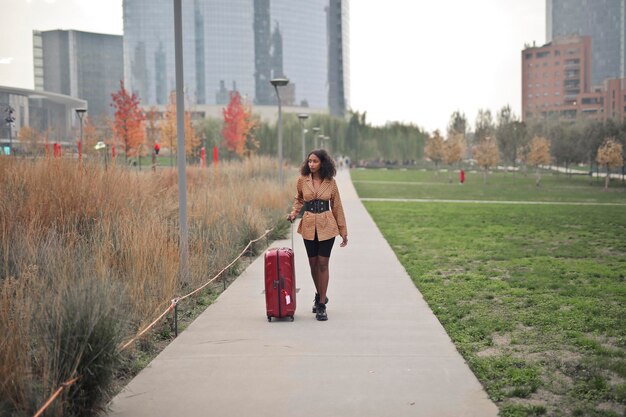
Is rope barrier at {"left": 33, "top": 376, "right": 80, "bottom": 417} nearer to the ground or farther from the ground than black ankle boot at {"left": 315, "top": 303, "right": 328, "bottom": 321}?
farther from the ground

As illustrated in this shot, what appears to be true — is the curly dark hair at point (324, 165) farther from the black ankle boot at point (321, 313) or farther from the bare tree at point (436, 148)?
the bare tree at point (436, 148)

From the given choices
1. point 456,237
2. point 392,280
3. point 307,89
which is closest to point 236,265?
point 392,280

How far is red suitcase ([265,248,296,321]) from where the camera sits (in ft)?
26.0

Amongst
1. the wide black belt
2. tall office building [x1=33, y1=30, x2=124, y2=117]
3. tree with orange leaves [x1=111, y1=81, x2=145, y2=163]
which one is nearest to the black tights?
the wide black belt

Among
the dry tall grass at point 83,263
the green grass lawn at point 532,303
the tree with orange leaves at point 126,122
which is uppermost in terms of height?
the tree with orange leaves at point 126,122

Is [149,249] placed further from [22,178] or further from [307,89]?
[307,89]

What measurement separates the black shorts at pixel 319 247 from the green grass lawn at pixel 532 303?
57.6 inches

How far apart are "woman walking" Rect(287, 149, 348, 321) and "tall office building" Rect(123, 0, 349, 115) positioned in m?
140

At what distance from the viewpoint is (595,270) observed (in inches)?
463

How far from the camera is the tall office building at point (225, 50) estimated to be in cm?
14738

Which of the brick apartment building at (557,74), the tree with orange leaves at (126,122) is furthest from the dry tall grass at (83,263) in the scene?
the brick apartment building at (557,74)

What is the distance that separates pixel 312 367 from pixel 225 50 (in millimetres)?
146681

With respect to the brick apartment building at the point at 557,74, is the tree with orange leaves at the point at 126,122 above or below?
below

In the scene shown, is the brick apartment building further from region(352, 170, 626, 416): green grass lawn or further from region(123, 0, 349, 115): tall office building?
region(352, 170, 626, 416): green grass lawn
